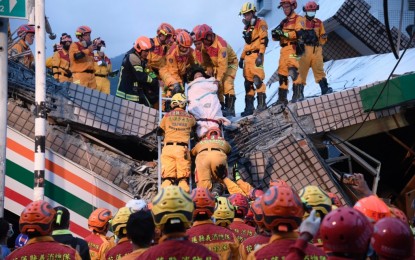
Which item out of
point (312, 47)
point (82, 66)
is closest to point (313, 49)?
point (312, 47)

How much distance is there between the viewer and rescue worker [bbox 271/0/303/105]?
46.5 feet

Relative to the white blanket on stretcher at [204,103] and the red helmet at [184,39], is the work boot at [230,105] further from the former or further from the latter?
the white blanket on stretcher at [204,103]

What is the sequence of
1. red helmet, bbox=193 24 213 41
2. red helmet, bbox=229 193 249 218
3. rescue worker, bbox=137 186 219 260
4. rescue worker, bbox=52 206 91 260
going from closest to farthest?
1. rescue worker, bbox=137 186 219 260
2. rescue worker, bbox=52 206 91 260
3. red helmet, bbox=229 193 249 218
4. red helmet, bbox=193 24 213 41

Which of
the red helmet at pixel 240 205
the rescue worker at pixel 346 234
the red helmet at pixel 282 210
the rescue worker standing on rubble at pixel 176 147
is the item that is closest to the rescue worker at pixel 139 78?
the rescue worker standing on rubble at pixel 176 147

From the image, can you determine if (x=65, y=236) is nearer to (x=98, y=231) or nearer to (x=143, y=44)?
(x=98, y=231)

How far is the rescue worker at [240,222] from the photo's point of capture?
8773 millimetres

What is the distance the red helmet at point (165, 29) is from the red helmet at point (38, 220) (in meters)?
8.50

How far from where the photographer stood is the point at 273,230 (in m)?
5.46

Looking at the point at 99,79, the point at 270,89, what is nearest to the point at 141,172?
the point at 99,79

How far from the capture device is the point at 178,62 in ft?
45.2

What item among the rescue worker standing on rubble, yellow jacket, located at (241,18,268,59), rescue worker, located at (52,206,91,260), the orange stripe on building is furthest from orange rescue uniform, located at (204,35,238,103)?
rescue worker, located at (52,206,91,260)

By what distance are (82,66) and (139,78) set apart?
66.9 inches

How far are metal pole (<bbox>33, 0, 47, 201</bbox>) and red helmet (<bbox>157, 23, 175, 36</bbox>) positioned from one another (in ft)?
13.2

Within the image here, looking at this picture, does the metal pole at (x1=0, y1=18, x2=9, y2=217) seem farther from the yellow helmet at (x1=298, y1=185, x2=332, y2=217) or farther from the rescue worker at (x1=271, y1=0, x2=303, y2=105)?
the rescue worker at (x1=271, y1=0, x2=303, y2=105)
